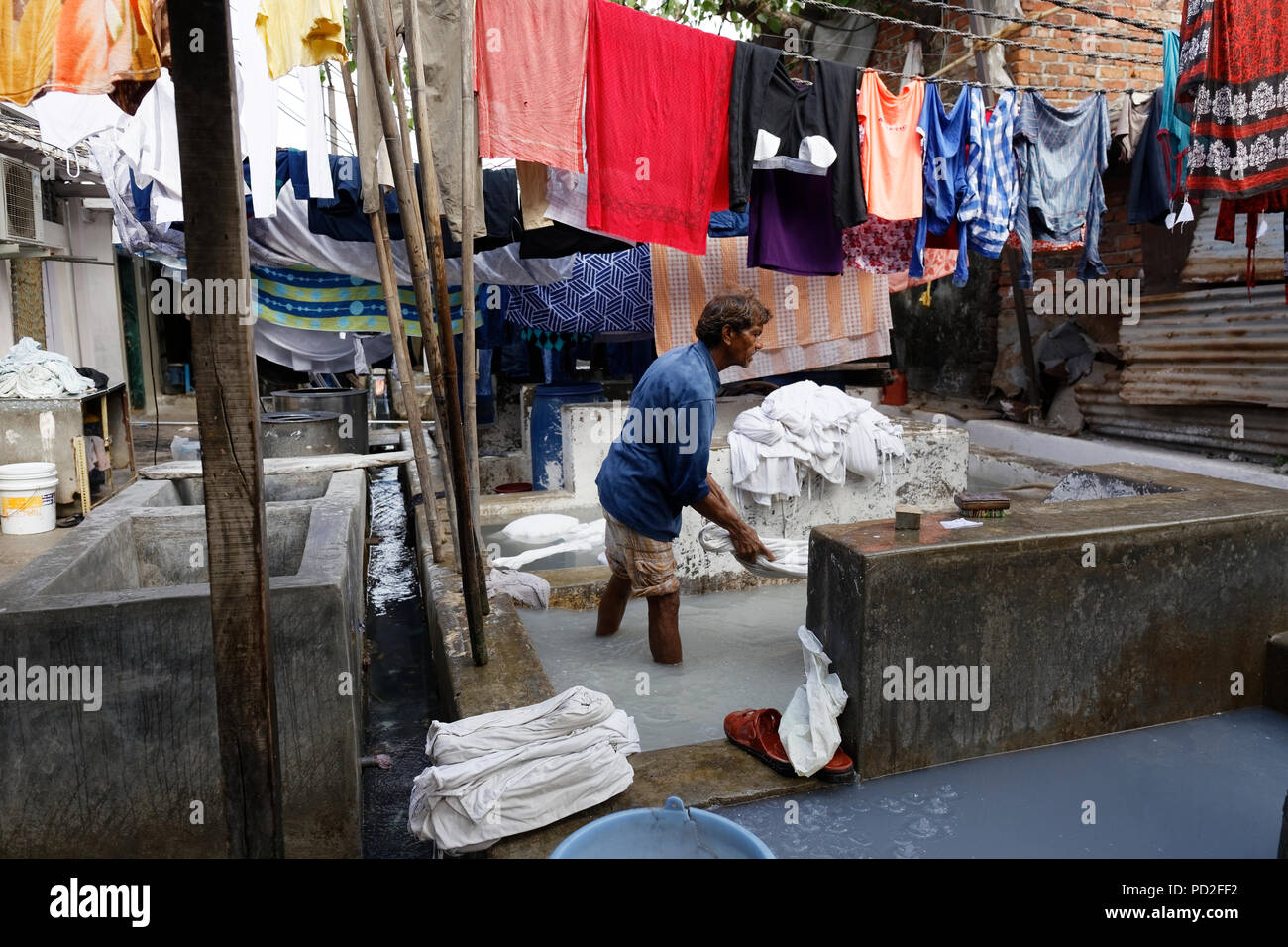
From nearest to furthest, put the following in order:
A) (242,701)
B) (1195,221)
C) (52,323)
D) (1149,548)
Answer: (242,701), (1149,548), (1195,221), (52,323)

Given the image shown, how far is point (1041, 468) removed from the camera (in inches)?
338

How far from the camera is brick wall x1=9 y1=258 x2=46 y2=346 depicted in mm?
11914

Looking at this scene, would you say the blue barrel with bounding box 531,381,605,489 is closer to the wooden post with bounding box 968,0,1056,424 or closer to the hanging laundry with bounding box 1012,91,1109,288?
the hanging laundry with bounding box 1012,91,1109,288

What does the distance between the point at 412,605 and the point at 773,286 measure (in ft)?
13.7

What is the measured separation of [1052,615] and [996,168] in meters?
4.24

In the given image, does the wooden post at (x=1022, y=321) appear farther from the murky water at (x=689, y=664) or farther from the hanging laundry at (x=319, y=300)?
the hanging laundry at (x=319, y=300)

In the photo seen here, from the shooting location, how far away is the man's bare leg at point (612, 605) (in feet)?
16.1

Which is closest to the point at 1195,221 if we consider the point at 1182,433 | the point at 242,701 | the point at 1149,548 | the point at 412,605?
the point at 1182,433

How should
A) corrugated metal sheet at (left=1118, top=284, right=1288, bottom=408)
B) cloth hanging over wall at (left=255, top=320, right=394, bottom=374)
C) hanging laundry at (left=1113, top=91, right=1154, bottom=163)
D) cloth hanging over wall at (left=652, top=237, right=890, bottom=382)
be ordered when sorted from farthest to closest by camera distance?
cloth hanging over wall at (left=255, top=320, right=394, bottom=374)
cloth hanging over wall at (left=652, top=237, right=890, bottom=382)
corrugated metal sheet at (left=1118, top=284, right=1288, bottom=408)
hanging laundry at (left=1113, top=91, right=1154, bottom=163)

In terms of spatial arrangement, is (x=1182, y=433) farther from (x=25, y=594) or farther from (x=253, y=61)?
(x=25, y=594)

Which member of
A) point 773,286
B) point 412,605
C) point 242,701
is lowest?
point 412,605


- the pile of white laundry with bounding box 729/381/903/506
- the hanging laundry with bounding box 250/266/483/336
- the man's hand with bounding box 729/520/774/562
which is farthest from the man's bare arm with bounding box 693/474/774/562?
the hanging laundry with bounding box 250/266/483/336

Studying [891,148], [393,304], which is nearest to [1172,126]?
[891,148]

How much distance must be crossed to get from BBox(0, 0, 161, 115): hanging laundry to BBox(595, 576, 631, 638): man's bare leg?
3.76 metres
